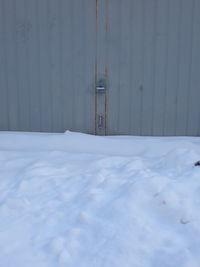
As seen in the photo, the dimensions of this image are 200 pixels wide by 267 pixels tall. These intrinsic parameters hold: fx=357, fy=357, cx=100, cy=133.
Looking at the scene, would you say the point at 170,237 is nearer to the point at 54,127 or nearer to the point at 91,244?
the point at 91,244

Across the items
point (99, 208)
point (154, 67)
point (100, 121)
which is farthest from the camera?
point (100, 121)

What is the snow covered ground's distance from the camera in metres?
2.09

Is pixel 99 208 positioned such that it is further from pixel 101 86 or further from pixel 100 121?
Result: pixel 101 86

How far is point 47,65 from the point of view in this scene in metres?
4.34

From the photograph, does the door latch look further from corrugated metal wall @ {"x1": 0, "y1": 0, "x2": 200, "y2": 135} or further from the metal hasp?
the metal hasp

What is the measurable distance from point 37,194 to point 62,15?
2286 millimetres

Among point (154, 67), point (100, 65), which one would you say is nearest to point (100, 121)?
point (100, 65)

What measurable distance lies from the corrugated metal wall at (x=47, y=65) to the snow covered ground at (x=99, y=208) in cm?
70

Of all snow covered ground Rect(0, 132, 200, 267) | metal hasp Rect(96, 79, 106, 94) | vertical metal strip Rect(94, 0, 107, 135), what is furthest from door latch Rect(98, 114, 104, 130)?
snow covered ground Rect(0, 132, 200, 267)

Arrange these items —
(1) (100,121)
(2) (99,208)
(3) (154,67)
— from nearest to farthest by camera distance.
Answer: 1. (2) (99,208)
2. (3) (154,67)
3. (1) (100,121)

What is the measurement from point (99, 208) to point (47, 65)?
2.32m

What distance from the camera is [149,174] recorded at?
2.98 meters

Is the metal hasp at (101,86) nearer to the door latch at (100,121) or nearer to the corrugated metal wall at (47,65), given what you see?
the corrugated metal wall at (47,65)

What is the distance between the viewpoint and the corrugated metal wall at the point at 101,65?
13.6 feet
